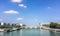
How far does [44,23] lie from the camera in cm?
8394

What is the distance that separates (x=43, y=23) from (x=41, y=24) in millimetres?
1676

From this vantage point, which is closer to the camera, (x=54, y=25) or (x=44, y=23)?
(x=54, y=25)

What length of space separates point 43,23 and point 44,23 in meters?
1.08

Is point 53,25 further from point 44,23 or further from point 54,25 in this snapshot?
point 44,23

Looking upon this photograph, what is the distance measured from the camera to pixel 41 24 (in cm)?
8581

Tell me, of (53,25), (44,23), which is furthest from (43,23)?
(53,25)

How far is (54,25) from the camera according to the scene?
48.7 m

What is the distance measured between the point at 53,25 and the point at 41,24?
36707 mm

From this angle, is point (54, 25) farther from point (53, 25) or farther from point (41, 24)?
point (41, 24)

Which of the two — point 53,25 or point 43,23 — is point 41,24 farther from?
point 53,25

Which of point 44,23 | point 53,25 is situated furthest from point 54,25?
point 44,23

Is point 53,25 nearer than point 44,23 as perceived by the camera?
Yes

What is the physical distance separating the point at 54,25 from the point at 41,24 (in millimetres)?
37218

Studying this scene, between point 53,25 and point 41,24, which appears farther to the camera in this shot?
point 41,24
